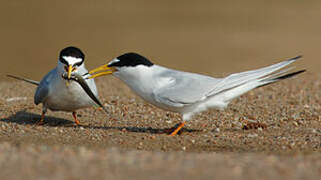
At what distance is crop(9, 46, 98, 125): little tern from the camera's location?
6.05 m

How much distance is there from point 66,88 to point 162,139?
1.56 m

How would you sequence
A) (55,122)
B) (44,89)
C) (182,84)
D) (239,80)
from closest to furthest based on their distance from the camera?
(239,80), (182,84), (44,89), (55,122)

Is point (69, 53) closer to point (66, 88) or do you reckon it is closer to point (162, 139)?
point (66, 88)

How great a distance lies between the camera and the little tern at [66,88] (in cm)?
605

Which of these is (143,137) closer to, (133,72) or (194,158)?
(133,72)

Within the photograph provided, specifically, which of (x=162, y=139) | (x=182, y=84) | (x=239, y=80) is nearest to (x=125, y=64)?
(x=182, y=84)

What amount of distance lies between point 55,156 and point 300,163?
77.2 inches

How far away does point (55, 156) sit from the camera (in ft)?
12.5

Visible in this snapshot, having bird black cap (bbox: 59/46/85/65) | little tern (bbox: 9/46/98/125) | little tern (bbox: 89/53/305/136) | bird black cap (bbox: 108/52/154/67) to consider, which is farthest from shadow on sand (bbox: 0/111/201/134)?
bird black cap (bbox: 59/46/85/65)

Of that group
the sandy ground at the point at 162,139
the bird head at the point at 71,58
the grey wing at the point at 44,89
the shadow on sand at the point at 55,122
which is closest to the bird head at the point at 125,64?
the bird head at the point at 71,58

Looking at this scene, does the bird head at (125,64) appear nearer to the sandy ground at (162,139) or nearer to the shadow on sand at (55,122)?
the sandy ground at (162,139)

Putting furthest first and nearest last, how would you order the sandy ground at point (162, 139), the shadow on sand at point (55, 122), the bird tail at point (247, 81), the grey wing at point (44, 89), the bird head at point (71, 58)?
the grey wing at point (44, 89)
the shadow on sand at point (55, 122)
the bird head at point (71, 58)
the bird tail at point (247, 81)
the sandy ground at point (162, 139)

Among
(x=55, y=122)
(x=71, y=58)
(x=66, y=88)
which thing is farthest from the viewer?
(x=55, y=122)

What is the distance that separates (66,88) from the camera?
637cm
